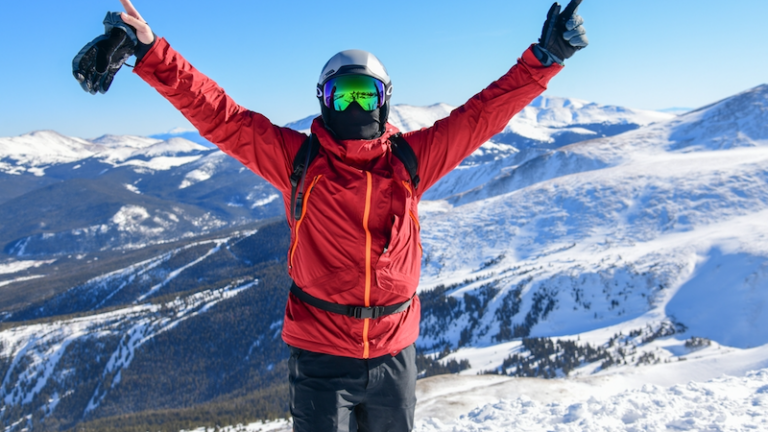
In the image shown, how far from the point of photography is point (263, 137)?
497 centimetres

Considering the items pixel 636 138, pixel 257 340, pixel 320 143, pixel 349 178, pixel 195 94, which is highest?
pixel 636 138

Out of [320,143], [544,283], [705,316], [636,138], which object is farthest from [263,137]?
[636,138]

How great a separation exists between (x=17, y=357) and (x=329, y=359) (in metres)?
237

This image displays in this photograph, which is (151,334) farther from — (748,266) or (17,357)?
(748,266)

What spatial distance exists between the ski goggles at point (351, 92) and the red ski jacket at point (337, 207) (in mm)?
326

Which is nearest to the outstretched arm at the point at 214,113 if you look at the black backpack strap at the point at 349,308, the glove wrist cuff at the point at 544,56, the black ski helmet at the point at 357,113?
the black ski helmet at the point at 357,113

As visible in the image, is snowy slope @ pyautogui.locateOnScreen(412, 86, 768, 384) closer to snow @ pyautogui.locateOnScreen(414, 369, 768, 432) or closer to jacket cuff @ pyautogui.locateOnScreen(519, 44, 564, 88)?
snow @ pyautogui.locateOnScreen(414, 369, 768, 432)

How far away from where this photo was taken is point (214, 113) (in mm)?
4832

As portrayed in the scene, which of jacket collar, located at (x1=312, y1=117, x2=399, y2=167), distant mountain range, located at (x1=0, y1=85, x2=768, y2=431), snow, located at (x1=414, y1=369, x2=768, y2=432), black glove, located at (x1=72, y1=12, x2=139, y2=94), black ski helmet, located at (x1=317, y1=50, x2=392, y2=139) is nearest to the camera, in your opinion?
black glove, located at (x1=72, y1=12, x2=139, y2=94)

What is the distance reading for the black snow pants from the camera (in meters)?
4.83

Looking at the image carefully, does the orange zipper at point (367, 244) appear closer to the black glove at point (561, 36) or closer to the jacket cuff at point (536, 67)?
the jacket cuff at point (536, 67)

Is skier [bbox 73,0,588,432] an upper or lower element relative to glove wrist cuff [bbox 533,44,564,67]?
lower

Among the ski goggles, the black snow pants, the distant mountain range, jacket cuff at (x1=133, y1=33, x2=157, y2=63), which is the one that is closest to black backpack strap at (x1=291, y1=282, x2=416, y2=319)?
the black snow pants

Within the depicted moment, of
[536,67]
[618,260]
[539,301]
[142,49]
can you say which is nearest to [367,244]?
[536,67]
